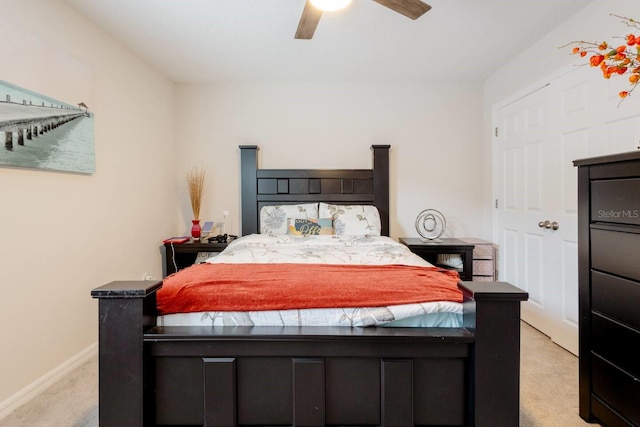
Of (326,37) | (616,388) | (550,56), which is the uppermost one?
(326,37)

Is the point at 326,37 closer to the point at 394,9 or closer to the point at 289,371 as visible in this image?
the point at 394,9

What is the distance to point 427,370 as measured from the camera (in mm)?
1321

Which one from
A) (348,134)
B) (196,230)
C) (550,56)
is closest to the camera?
(550,56)

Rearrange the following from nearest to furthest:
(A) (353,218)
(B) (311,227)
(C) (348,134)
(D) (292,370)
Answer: (D) (292,370) → (B) (311,227) → (A) (353,218) → (C) (348,134)

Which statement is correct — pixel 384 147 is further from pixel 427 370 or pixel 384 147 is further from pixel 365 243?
pixel 427 370

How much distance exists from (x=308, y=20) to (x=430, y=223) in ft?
8.21

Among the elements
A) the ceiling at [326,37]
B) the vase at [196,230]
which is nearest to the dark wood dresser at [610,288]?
the ceiling at [326,37]

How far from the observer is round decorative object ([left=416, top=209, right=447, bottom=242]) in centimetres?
373

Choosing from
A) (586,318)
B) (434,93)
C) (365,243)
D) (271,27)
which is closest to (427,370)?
(586,318)

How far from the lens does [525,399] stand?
188 cm

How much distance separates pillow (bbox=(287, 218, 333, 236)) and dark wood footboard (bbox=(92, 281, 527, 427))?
188cm

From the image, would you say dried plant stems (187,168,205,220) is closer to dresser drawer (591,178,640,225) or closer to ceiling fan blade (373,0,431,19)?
ceiling fan blade (373,0,431,19)

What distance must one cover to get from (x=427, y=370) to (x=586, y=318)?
946 mm

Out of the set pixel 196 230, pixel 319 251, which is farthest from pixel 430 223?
pixel 196 230
